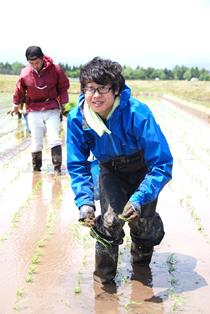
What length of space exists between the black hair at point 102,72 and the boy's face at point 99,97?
0.03 meters

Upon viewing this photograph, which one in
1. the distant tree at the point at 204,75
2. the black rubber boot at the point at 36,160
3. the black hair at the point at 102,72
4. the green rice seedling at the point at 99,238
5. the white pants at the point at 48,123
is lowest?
the distant tree at the point at 204,75

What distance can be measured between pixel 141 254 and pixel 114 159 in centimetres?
83

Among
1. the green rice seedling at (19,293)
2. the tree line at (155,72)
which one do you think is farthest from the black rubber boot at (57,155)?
the tree line at (155,72)

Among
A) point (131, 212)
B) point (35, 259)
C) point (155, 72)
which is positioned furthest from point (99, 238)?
point (155, 72)

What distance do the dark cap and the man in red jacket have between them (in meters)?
0.14

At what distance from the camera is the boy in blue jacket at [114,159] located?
3855 millimetres

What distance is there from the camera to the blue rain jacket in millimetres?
3869

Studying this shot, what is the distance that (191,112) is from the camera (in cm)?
2288

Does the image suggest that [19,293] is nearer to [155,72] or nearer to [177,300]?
[177,300]

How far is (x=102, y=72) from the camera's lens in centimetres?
380

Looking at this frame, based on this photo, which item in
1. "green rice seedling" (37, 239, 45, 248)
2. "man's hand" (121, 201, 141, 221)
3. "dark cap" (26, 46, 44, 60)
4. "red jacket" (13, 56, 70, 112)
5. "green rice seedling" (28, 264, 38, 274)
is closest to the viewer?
"man's hand" (121, 201, 141, 221)

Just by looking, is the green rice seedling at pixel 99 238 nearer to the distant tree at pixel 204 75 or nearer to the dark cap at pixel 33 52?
the dark cap at pixel 33 52

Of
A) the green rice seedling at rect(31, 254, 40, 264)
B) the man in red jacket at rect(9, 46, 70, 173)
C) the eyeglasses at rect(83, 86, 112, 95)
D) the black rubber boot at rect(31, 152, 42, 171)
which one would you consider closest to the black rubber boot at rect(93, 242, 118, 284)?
the green rice seedling at rect(31, 254, 40, 264)

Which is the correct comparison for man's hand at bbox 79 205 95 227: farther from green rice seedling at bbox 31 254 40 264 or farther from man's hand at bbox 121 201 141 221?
green rice seedling at bbox 31 254 40 264
